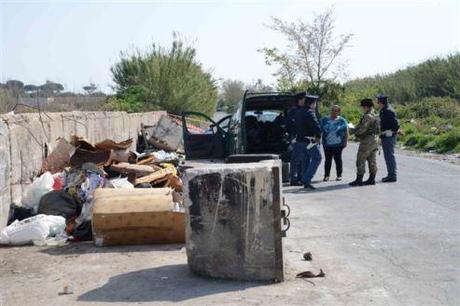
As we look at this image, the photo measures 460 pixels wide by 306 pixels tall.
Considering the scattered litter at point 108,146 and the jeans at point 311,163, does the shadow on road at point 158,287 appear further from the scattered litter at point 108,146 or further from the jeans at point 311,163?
the jeans at point 311,163

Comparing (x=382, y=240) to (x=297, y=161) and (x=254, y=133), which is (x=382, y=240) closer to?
(x=297, y=161)

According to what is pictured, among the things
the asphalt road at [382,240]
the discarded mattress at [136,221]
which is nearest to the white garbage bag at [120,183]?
the discarded mattress at [136,221]

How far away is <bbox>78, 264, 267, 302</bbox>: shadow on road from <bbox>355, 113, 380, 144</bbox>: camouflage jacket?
6796 mm

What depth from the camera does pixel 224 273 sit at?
5.62 meters

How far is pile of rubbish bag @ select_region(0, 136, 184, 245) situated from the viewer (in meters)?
7.36

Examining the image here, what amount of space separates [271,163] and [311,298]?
1383mm

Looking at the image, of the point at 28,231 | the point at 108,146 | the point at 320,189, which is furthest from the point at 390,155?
the point at 28,231

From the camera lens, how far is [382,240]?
7258mm

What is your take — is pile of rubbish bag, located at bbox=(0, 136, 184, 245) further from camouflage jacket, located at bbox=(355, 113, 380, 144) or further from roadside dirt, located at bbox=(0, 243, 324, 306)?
camouflage jacket, located at bbox=(355, 113, 380, 144)

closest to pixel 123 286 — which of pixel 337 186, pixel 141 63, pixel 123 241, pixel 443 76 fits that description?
pixel 123 241

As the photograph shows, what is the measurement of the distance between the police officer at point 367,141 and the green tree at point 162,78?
56.7 feet

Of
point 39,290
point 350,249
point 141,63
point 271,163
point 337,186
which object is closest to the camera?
point 39,290

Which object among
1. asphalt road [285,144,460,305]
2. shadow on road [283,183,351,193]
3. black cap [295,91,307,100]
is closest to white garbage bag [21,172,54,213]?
asphalt road [285,144,460,305]

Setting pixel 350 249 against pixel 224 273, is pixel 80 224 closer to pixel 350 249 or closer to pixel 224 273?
pixel 224 273
